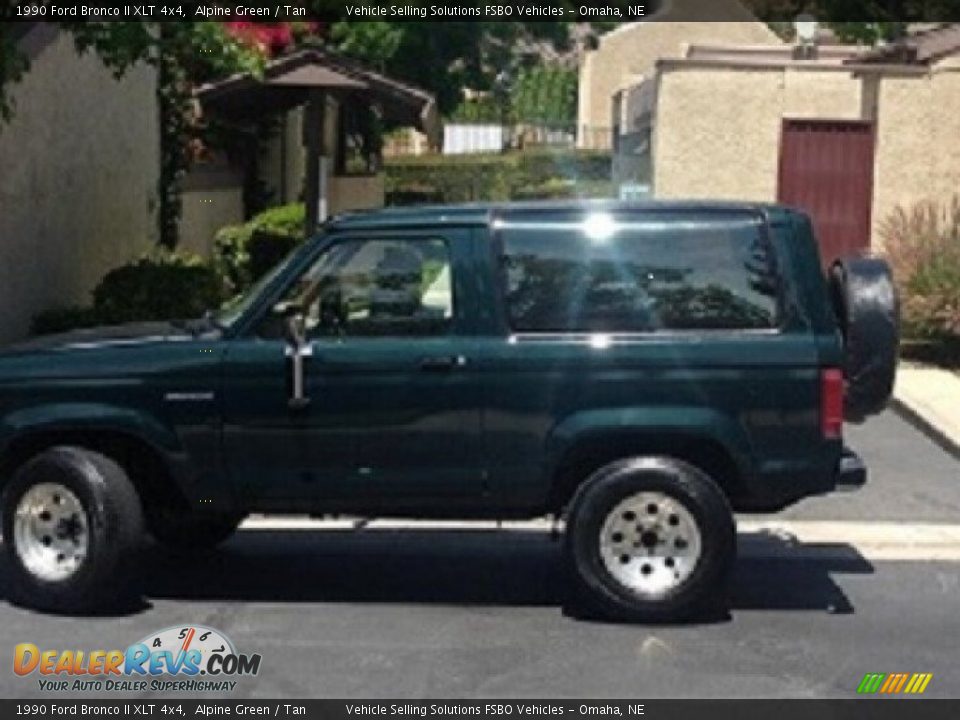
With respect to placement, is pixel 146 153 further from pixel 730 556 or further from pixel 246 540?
pixel 730 556

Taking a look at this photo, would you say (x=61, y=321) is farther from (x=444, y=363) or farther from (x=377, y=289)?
(x=444, y=363)

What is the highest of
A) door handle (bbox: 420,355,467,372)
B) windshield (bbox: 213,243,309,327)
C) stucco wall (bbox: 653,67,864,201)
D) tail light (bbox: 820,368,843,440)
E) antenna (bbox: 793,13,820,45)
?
antenna (bbox: 793,13,820,45)

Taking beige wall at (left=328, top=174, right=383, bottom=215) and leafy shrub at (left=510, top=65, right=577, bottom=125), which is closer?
beige wall at (left=328, top=174, right=383, bottom=215)

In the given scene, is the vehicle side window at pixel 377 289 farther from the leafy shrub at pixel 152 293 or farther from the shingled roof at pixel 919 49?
the shingled roof at pixel 919 49

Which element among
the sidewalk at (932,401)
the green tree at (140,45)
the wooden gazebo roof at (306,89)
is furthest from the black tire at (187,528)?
the wooden gazebo roof at (306,89)

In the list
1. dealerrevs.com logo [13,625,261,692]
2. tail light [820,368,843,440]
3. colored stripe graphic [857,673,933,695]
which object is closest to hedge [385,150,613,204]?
tail light [820,368,843,440]

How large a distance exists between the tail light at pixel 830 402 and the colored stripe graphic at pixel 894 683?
3.81 feet

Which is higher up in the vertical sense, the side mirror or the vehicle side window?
the vehicle side window

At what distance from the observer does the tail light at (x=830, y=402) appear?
6.88 m

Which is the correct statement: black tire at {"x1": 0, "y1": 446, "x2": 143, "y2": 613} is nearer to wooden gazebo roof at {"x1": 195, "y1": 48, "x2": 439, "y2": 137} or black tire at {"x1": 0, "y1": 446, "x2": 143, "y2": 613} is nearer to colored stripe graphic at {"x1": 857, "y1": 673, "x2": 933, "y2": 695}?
colored stripe graphic at {"x1": 857, "y1": 673, "x2": 933, "y2": 695}

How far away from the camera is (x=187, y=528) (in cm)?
808

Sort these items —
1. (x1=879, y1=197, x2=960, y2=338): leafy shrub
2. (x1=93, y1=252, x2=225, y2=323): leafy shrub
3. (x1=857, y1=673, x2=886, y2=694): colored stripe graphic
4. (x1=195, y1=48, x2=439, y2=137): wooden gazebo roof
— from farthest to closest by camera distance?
(x1=195, y1=48, x2=439, y2=137): wooden gazebo roof, (x1=879, y1=197, x2=960, y2=338): leafy shrub, (x1=93, y1=252, x2=225, y2=323): leafy shrub, (x1=857, y1=673, x2=886, y2=694): colored stripe graphic

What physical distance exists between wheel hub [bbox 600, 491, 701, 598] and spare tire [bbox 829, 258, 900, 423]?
3.26ft

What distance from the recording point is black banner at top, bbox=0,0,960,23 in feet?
36.4
